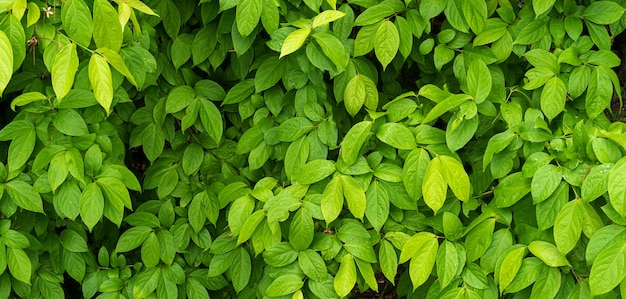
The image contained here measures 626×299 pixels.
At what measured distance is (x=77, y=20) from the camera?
180 cm

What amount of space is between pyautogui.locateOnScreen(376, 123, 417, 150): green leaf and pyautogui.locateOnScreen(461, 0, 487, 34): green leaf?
1.39 ft

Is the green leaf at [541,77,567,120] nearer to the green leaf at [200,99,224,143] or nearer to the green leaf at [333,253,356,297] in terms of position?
the green leaf at [333,253,356,297]

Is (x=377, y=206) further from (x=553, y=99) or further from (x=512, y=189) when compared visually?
(x=553, y=99)

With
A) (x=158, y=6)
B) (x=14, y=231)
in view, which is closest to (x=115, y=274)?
(x=14, y=231)

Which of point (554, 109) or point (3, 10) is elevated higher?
point (3, 10)

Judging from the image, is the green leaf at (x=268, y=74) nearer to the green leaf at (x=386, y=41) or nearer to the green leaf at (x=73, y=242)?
the green leaf at (x=386, y=41)

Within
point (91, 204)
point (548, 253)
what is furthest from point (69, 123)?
point (548, 253)

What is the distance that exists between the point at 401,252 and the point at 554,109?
0.63 meters

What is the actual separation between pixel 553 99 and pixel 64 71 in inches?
54.4

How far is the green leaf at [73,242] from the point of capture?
2.34m

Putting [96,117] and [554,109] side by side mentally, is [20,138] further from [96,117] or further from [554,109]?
[554,109]

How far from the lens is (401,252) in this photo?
6.89 feet

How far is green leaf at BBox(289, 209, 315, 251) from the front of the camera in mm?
2066

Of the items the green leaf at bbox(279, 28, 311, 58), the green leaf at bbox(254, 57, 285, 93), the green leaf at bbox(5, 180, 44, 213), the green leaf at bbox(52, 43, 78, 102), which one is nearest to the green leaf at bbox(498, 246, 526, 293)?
the green leaf at bbox(279, 28, 311, 58)
